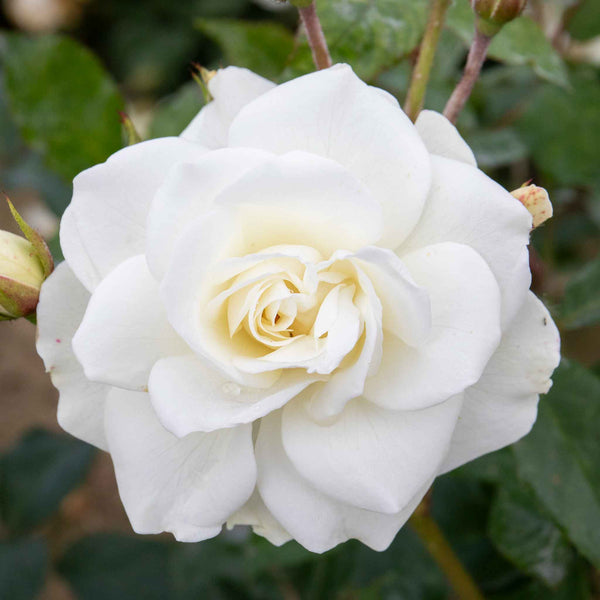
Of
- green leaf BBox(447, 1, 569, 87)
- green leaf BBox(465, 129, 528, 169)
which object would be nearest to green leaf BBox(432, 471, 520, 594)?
green leaf BBox(465, 129, 528, 169)

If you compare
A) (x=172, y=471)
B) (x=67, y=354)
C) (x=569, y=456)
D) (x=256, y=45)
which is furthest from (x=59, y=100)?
(x=569, y=456)

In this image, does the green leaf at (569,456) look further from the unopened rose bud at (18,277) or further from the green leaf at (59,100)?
the green leaf at (59,100)

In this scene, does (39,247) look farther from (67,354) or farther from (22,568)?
(22,568)

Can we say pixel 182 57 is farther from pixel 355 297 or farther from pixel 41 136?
pixel 355 297

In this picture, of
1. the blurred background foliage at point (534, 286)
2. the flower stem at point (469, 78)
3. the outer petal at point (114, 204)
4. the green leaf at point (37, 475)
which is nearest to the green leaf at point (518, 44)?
the blurred background foliage at point (534, 286)

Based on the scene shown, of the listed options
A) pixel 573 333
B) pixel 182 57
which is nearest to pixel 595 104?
pixel 573 333

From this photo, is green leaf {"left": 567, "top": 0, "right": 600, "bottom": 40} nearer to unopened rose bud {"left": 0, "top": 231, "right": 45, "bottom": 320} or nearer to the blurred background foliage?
the blurred background foliage
